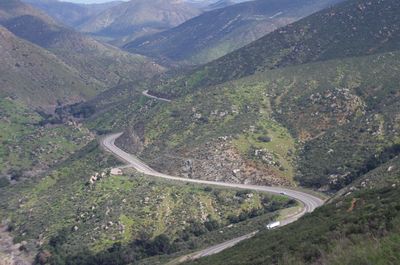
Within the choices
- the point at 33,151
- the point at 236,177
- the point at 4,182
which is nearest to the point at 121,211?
the point at 236,177

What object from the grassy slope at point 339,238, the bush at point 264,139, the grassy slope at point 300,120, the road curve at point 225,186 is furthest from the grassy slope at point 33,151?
the grassy slope at point 339,238

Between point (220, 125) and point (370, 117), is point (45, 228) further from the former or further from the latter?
point (370, 117)

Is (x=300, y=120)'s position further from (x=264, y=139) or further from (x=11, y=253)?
(x=11, y=253)

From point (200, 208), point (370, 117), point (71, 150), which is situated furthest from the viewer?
point (71, 150)

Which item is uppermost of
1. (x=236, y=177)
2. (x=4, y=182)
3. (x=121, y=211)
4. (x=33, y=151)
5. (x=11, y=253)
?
(x=33, y=151)

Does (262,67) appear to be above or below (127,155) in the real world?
above

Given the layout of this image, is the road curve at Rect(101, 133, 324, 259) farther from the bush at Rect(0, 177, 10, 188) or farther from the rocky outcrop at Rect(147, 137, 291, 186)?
the bush at Rect(0, 177, 10, 188)

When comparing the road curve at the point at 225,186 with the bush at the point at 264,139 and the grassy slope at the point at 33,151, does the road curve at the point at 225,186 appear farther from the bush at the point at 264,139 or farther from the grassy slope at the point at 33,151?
the grassy slope at the point at 33,151

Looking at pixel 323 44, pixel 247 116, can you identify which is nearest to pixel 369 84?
pixel 247 116
